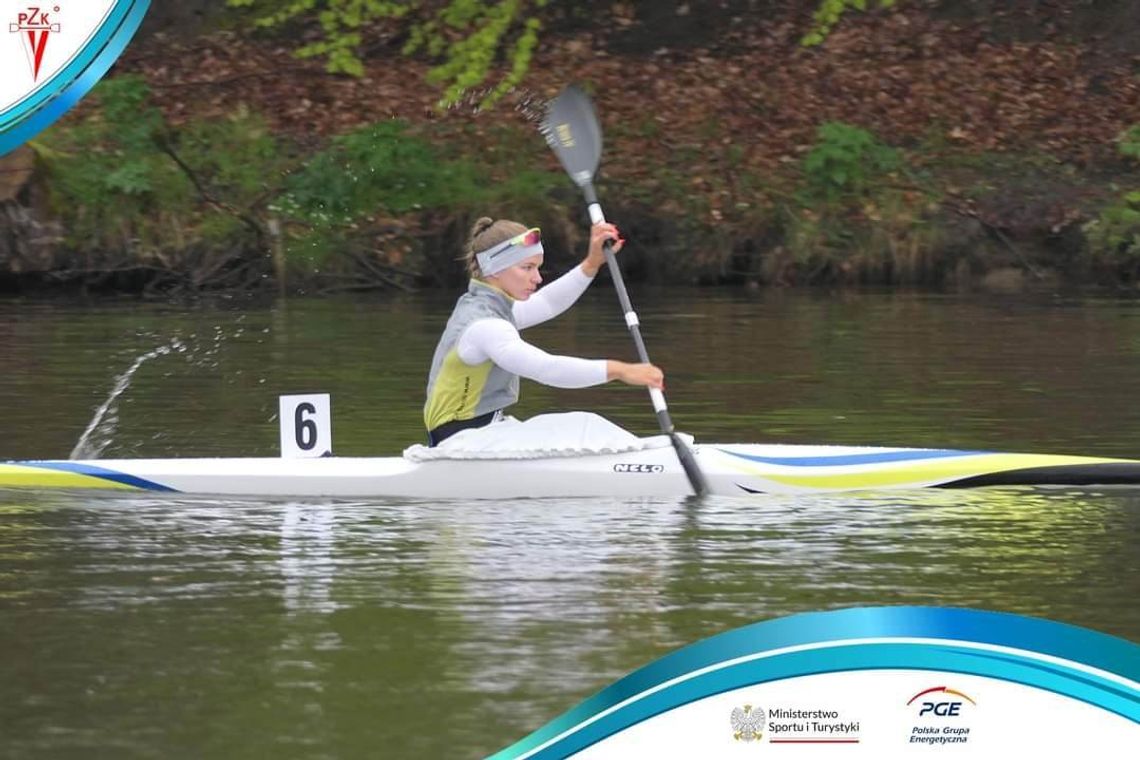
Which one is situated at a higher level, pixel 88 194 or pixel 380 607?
pixel 88 194

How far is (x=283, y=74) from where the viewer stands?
24.7 meters

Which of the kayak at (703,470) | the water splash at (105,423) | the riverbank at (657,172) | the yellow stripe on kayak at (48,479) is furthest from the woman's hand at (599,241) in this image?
the riverbank at (657,172)

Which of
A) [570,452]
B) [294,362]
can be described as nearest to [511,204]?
[294,362]

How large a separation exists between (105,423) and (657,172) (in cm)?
1103

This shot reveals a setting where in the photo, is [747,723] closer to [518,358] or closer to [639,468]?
[518,358]

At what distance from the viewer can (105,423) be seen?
12664mm

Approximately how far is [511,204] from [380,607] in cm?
1474

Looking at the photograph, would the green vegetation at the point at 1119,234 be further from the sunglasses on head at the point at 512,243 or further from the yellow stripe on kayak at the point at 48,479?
the yellow stripe on kayak at the point at 48,479

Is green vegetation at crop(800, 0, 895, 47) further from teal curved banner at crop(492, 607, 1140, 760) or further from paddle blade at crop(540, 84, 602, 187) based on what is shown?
teal curved banner at crop(492, 607, 1140, 760)

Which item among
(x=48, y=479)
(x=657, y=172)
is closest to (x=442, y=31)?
(x=657, y=172)

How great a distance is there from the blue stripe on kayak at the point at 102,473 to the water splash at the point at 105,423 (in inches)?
44.6

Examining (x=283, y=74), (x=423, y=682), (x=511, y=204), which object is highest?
(x=283, y=74)

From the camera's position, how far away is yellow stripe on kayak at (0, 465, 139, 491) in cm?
1002

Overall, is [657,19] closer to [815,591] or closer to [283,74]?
[283,74]
